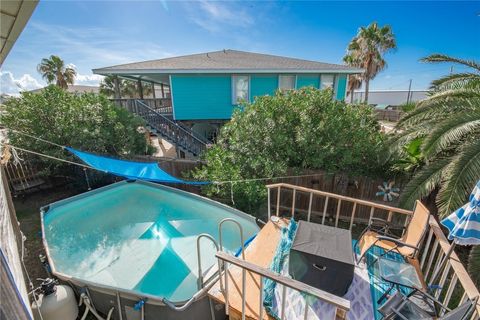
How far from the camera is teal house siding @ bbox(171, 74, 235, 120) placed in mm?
11102

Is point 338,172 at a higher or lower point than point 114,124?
lower

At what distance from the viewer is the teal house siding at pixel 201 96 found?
11.1 meters

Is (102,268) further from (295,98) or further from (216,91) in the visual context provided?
(216,91)

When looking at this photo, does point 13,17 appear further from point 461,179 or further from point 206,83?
point 206,83

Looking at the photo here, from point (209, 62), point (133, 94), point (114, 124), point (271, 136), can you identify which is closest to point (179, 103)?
point (209, 62)

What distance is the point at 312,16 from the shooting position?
1089cm

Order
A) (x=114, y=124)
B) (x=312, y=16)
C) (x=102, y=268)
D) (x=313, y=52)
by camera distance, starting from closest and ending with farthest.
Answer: (x=102, y=268) < (x=114, y=124) < (x=312, y=16) < (x=313, y=52)

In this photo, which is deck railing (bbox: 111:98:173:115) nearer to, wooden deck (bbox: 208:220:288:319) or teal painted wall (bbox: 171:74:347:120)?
teal painted wall (bbox: 171:74:347:120)

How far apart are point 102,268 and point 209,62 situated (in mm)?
10707

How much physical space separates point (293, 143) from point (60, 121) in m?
8.24

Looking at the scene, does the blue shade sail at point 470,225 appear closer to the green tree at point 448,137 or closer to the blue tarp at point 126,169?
the green tree at point 448,137

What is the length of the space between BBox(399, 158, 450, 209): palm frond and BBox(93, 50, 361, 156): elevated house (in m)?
7.83

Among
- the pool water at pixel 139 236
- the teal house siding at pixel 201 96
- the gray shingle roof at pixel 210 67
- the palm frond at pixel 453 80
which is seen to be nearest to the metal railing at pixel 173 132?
the teal house siding at pixel 201 96

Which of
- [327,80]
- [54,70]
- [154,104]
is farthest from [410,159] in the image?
[54,70]
